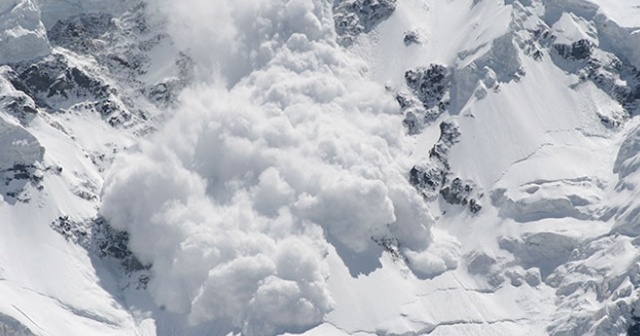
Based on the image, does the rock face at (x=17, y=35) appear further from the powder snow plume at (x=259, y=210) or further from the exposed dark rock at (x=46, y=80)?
the powder snow plume at (x=259, y=210)

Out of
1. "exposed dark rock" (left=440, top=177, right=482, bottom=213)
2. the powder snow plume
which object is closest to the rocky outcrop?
"exposed dark rock" (left=440, top=177, right=482, bottom=213)

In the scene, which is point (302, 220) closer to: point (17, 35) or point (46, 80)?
point (46, 80)

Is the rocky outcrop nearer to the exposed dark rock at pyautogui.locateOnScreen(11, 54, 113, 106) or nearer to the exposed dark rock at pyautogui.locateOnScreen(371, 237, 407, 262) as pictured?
the exposed dark rock at pyautogui.locateOnScreen(371, 237, 407, 262)

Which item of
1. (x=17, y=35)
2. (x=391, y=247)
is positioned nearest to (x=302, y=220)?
(x=391, y=247)

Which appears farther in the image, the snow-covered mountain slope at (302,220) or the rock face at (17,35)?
the rock face at (17,35)

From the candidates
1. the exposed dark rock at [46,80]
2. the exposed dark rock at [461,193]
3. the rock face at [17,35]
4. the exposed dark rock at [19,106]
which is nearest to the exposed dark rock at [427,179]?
the exposed dark rock at [461,193]
